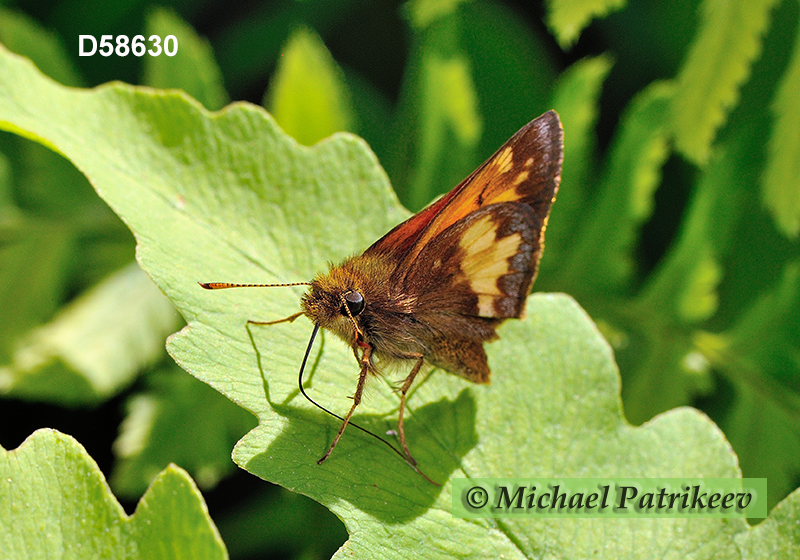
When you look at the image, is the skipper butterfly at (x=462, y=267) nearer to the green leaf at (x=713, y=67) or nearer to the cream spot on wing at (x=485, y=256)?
the cream spot on wing at (x=485, y=256)

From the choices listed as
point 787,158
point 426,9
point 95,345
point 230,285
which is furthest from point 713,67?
point 95,345

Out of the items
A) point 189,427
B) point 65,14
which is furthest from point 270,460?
point 65,14

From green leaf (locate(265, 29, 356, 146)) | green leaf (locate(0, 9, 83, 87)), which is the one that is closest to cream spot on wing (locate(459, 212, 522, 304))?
green leaf (locate(265, 29, 356, 146))

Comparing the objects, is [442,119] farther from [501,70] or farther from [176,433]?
[176,433]

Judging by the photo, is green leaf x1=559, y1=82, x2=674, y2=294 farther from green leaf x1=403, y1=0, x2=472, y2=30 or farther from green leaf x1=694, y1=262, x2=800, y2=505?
green leaf x1=403, y1=0, x2=472, y2=30

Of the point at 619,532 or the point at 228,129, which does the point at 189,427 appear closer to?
the point at 228,129

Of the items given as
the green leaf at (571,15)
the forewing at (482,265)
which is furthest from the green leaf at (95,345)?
the green leaf at (571,15)
